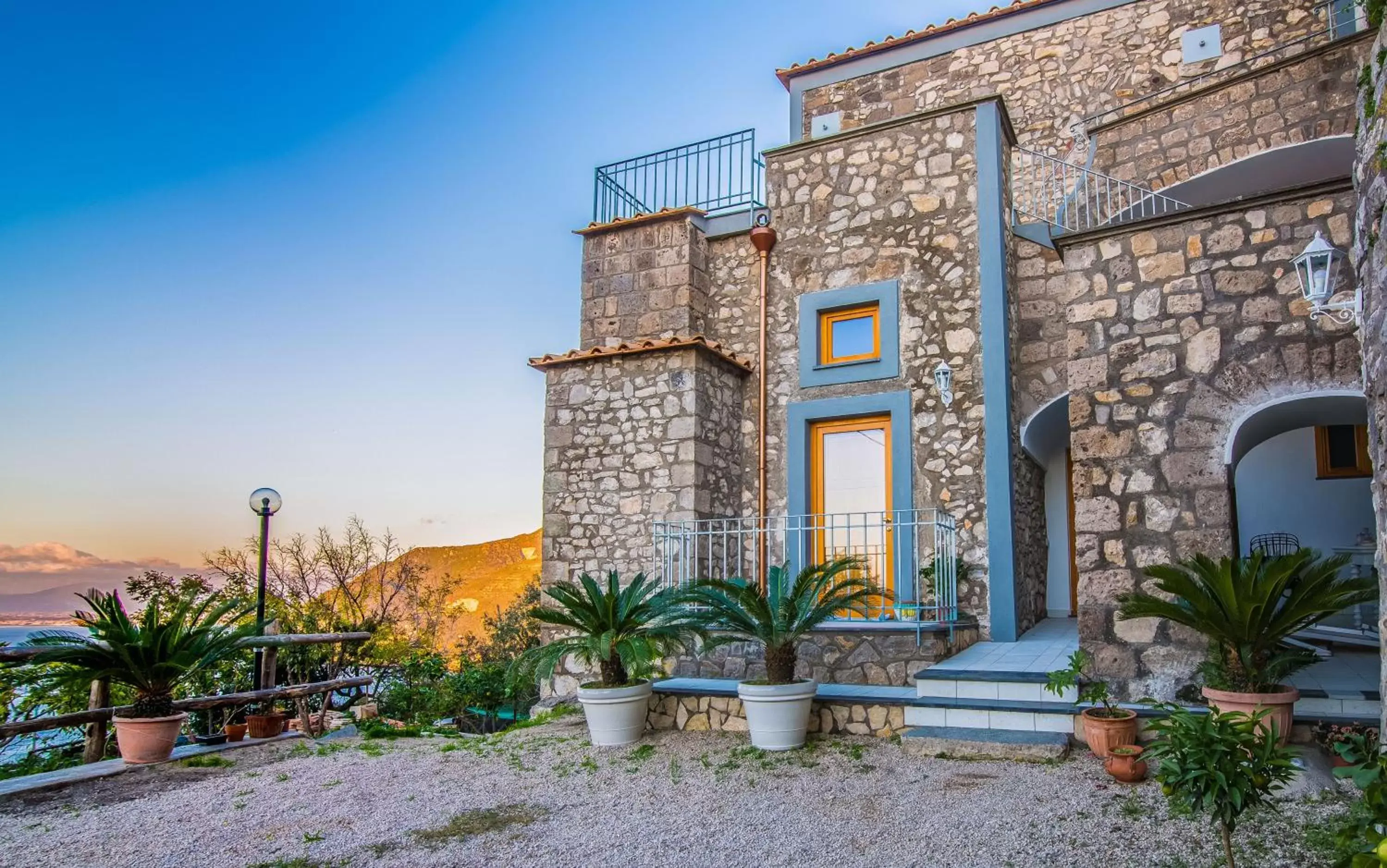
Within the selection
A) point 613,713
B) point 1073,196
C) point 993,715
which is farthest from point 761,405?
point 993,715

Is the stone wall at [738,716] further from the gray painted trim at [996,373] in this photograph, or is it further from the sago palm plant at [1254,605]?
the gray painted trim at [996,373]

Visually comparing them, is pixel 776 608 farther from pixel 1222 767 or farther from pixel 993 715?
pixel 1222 767

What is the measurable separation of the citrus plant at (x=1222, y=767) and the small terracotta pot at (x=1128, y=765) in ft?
5.33

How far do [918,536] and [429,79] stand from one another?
28.0 ft

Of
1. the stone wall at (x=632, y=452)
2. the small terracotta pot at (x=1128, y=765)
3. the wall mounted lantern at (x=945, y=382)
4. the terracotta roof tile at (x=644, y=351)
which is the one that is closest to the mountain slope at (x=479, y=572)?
the stone wall at (x=632, y=452)

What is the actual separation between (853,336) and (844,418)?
915mm

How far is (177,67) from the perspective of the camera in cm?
979

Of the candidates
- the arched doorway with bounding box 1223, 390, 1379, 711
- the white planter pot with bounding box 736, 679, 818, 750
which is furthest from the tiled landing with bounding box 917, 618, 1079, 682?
the arched doorway with bounding box 1223, 390, 1379, 711

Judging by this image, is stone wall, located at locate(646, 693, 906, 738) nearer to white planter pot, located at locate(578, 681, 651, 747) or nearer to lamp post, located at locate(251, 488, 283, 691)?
white planter pot, located at locate(578, 681, 651, 747)

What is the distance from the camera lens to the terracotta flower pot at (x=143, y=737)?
5.97 meters

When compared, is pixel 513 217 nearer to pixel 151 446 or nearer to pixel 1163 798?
pixel 151 446

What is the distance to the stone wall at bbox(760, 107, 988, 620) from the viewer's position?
342 inches

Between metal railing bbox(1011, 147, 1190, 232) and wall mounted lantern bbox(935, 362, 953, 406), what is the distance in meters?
1.74

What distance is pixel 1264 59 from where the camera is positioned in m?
9.23
